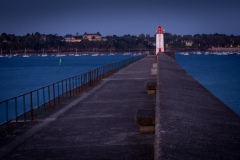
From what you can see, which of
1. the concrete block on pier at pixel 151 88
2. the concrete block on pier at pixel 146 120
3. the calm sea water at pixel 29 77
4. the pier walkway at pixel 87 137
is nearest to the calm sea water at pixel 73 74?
the calm sea water at pixel 29 77

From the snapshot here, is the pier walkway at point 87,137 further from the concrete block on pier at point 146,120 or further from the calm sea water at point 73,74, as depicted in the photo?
the calm sea water at point 73,74

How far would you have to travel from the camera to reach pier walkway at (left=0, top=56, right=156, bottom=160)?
8430 mm

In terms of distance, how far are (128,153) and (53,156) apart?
4.81 ft

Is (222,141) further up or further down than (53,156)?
further up

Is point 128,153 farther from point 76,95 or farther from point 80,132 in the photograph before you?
point 76,95

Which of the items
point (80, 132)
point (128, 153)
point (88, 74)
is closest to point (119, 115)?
point (80, 132)

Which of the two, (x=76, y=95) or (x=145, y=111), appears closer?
(x=145, y=111)

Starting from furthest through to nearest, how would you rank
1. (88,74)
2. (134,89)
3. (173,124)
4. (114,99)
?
(88,74) < (134,89) < (114,99) < (173,124)

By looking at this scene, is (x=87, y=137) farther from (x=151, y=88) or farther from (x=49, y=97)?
(x=151, y=88)

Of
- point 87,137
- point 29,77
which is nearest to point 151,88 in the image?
point 87,137

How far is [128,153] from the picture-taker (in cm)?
834

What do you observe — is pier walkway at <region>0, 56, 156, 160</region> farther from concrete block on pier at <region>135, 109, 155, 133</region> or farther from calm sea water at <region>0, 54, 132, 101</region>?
calm sea water at <region>0, 54, 132, 101</region>

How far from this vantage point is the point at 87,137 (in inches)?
388

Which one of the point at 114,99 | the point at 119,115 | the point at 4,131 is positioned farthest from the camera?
the point at 114,99
